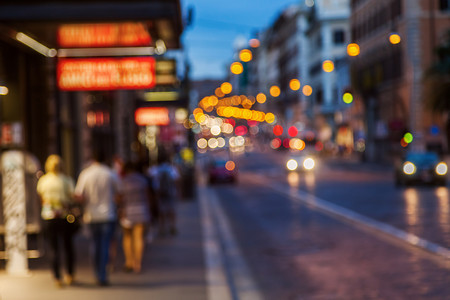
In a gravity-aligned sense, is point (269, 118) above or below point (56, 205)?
above

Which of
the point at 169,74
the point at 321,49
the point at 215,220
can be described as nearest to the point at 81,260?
the point at 215,220

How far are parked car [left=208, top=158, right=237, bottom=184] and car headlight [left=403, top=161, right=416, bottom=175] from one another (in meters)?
14.2

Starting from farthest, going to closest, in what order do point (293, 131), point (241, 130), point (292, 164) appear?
point (241, 130), point (293, 131), point (292, 164)

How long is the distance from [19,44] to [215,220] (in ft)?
34.8

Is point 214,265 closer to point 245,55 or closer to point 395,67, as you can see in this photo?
point 245,55

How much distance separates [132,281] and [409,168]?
25.1 m

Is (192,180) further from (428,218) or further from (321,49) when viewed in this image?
(321,49)

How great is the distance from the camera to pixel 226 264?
14172mm

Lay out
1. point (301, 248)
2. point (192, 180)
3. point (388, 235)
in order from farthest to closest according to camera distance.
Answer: point (192, 180), point (388, 235), point (301, 248)

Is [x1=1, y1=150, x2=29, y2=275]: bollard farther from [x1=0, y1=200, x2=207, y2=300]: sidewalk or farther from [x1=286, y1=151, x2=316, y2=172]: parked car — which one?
[x1=286, y1=151, x2=316, y2=172]: parked car

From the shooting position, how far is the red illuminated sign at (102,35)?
39.7 feet

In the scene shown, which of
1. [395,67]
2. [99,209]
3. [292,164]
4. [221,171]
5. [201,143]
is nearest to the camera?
[99,209]

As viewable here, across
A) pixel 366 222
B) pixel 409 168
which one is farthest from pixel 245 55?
pixel 366 222

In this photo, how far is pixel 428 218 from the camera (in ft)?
67.3
